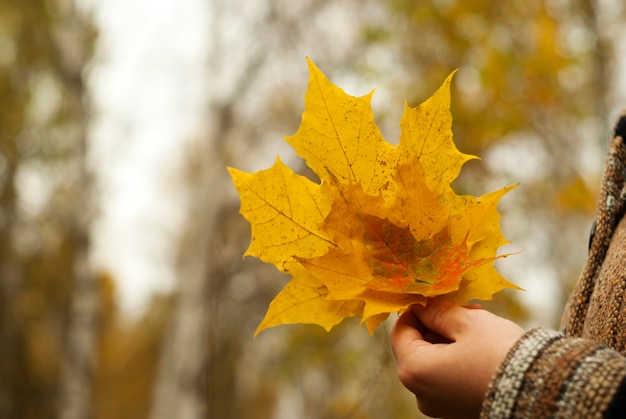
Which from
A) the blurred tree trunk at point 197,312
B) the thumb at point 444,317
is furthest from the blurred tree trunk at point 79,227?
the thumb at point 444,317

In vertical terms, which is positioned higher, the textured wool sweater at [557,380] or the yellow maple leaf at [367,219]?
the yellow maple leaf at [367,219]

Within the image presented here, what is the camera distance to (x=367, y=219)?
846 millimetres

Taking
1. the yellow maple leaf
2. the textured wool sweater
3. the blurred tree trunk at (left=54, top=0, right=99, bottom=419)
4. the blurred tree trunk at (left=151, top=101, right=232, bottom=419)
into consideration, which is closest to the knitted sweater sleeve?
the textured wool sweater

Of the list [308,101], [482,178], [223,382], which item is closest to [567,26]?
[482,178]

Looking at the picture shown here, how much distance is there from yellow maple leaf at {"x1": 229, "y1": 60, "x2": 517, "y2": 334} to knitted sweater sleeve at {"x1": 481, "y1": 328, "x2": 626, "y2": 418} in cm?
13

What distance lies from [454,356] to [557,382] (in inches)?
4.7

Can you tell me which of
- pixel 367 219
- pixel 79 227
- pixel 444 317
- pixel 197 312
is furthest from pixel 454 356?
pixel 79 227

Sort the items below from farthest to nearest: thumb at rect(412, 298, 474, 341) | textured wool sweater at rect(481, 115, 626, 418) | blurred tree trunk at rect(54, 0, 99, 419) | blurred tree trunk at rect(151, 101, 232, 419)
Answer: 1. blurred tree trunk at rect(54, 0, 99, 419)
2. blurred tree trunk at rect(151, 101, 232, 419)
3. thumb at rect(412, 298, 474, 341)
4. textured wool sweater at rect(481, 115, 626, 418)

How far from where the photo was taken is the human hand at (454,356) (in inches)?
27.9

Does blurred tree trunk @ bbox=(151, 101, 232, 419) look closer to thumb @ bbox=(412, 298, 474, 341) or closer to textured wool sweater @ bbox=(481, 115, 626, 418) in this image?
thumb @ bbox=(412, 298, 474, 341)

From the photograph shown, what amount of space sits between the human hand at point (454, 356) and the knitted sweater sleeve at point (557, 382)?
0.02 m

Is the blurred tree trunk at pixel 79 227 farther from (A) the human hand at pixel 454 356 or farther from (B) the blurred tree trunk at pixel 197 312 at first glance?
(A) the human hand at pixel 454 356

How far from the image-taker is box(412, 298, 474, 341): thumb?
757mm

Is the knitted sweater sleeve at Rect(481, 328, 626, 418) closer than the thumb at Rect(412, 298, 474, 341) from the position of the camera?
Yes
